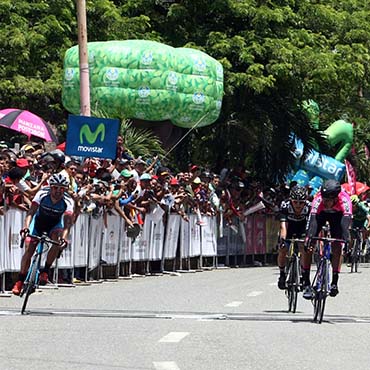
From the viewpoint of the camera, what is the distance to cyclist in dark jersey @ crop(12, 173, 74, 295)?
53.3 ft

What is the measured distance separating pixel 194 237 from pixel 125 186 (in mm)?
5541

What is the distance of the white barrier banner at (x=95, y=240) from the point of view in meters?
22.3

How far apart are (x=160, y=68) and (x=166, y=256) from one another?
412cm

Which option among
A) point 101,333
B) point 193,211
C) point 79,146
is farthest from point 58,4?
point 101,333

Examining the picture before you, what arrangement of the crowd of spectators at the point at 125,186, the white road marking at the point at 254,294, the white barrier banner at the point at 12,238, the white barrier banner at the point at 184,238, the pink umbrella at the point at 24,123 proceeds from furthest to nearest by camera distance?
1. the white barrier banner at the point at 184,238
2. the pink umbrella at the point at 24,123
3. the white road marking at the point at 254,294
4. the crowd of spectators at the point at 125,186
5. the white barrier banner at the point at 12,238

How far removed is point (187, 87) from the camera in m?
28.2

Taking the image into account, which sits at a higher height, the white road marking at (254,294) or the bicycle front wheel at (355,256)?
the bicycle front wheel at (355,256)

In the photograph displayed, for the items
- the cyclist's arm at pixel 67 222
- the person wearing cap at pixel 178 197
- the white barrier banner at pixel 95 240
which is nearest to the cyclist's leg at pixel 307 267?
the cyclist's arm at pixel 67 222

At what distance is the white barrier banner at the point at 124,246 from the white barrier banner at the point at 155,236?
41.7 inches

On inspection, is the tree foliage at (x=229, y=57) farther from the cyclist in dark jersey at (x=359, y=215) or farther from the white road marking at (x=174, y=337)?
the white road marking at (x=174, y=337)

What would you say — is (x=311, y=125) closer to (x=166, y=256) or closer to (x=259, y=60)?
(x=259, y=60)

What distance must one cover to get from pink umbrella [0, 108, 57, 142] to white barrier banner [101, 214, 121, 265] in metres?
3.77

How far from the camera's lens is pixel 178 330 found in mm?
13703

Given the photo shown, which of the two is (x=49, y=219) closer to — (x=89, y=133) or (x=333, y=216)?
(x=333, y=216)
